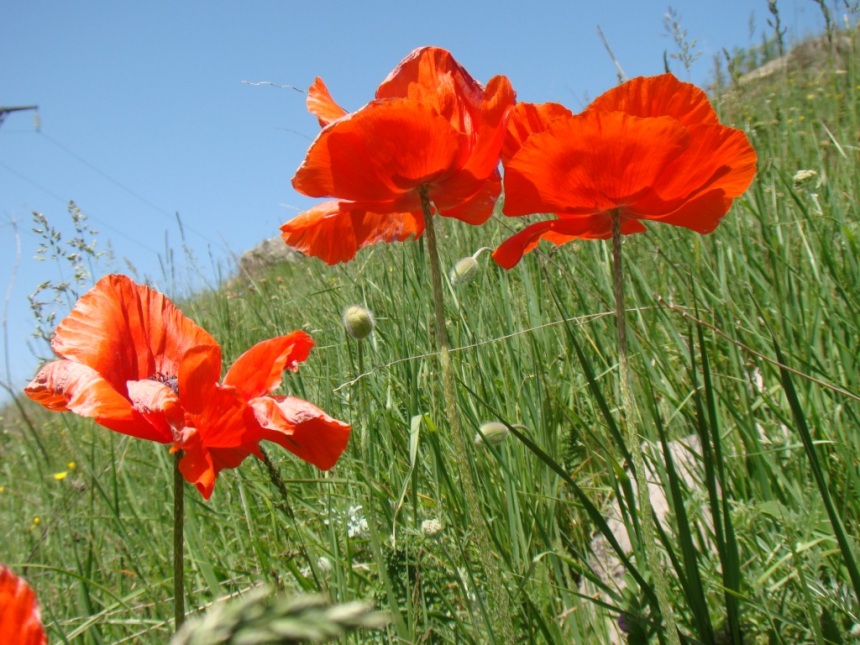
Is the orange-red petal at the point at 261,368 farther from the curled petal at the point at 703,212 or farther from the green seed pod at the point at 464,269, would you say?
the green seed pod at the point at 464,269

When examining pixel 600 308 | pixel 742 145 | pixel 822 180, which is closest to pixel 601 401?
pixel 742 145

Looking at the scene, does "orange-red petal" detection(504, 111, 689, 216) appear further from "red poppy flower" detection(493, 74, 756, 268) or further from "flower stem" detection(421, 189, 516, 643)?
"flower stem" detection(421, 189, 516, 643)

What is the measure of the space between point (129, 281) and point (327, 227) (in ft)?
0.97

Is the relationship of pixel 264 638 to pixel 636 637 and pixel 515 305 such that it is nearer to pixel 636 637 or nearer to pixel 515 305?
pixel 636 637

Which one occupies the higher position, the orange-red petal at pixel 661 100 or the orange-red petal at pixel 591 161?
the orange-red petal at pixel 661 100

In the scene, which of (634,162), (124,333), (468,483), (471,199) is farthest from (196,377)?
(634,162)

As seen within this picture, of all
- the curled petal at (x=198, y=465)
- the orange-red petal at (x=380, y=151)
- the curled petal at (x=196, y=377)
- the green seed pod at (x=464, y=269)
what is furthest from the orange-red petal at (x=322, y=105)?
the green seed pod at (x=464, y=269)

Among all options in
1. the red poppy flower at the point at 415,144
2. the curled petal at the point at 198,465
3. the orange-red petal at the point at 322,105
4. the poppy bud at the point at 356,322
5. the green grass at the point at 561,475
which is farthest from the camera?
the poppy bud at the point at 356,322

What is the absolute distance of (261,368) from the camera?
99cm

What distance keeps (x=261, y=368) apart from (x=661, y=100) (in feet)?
2.00

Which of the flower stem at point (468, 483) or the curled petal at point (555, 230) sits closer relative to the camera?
the flower stem at point (468, 483)

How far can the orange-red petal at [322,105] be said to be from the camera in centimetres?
106

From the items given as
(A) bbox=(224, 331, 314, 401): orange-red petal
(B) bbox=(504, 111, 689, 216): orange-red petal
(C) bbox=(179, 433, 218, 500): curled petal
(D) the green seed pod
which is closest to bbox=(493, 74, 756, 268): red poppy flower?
(B) bbox=(504, 111, 689, 216): orange-red petal

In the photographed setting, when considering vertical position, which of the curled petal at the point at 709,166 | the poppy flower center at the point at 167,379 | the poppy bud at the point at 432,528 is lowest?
the poppy bud at the point at 432,528
